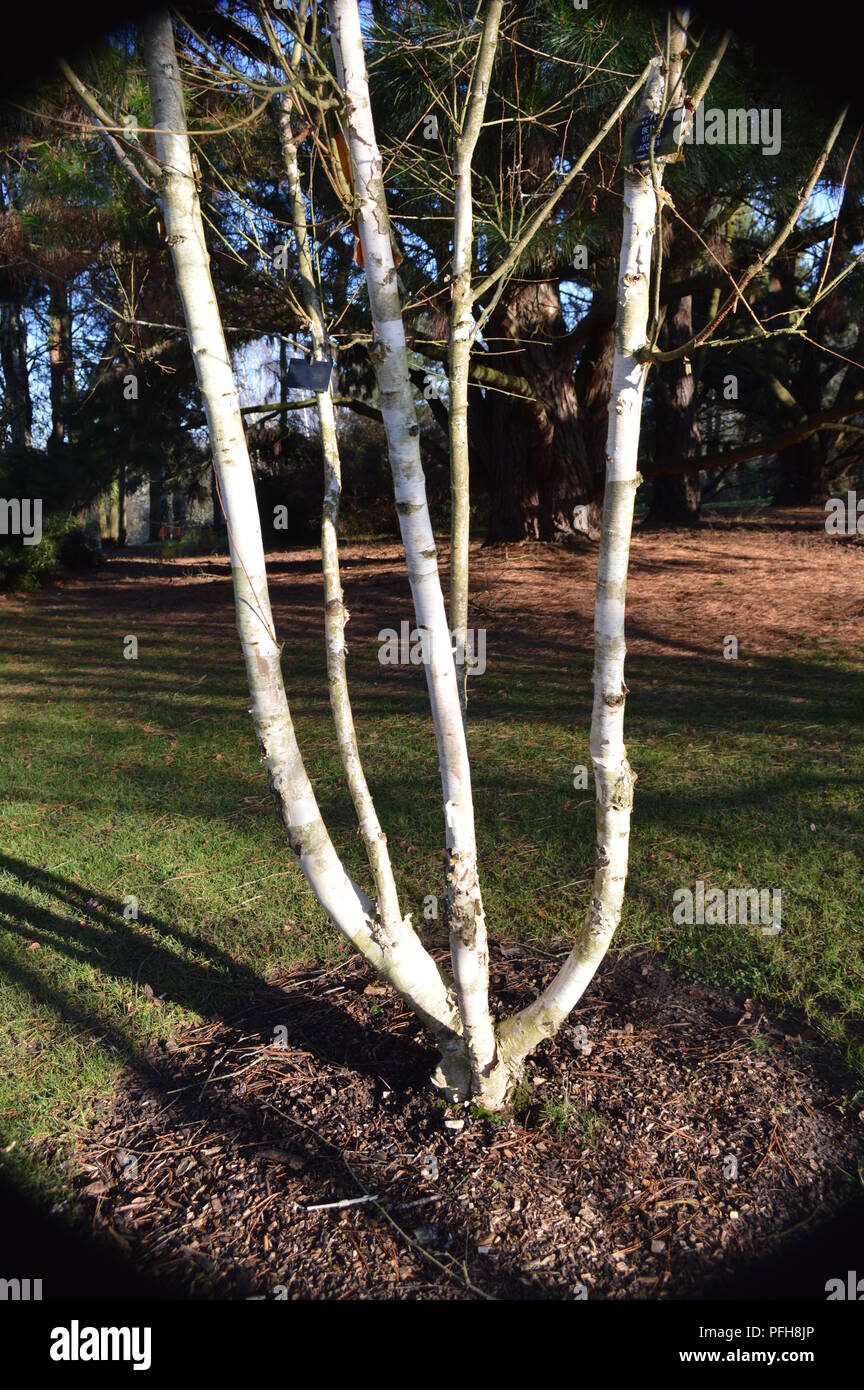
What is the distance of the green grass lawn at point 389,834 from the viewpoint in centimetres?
347

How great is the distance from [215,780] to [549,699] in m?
2.67

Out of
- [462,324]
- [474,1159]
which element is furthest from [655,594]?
[474,1159]

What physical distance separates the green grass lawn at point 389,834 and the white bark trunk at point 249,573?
1.13 meters

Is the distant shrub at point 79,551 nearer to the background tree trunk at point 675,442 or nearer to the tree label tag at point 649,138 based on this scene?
the background tree trunk at point 675,442

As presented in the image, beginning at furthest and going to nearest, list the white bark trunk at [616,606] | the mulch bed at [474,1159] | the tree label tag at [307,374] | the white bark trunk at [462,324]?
the white bark trunk at [462,324]
the tree label tag at [307,374]
the white bark trunk at [616,606]
the mulch bed at [474,1159]

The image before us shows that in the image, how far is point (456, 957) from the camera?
2648 millimetres

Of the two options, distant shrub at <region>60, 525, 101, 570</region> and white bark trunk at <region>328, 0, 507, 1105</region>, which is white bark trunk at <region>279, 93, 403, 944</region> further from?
distant shrub at <region>60, 525, 101, 570</region>

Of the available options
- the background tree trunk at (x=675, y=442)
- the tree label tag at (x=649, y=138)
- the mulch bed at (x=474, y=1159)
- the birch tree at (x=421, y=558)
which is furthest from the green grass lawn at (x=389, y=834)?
the background tree trunk at (x=675, y=442)

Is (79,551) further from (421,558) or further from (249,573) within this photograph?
(421,558)

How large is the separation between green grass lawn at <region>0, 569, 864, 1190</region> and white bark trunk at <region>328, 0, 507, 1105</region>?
129 cm

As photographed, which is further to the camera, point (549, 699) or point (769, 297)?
point (769, 297)

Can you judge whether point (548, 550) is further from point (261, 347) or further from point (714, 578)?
point (261, 347)

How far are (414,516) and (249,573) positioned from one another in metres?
0.46
